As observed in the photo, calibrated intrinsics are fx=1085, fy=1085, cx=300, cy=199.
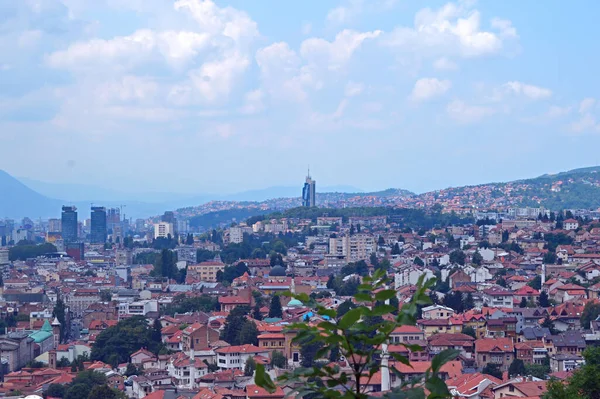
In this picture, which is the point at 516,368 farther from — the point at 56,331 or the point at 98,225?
the point at 98,225

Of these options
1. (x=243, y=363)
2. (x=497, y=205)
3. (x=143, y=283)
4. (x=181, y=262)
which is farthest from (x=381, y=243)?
(x=497, y=205)

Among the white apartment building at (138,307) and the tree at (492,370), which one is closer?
the tree at (492,370)

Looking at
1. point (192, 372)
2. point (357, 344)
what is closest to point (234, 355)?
point (192, 372)

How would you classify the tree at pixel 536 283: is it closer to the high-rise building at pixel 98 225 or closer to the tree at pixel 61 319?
the tree at pixel 61 319

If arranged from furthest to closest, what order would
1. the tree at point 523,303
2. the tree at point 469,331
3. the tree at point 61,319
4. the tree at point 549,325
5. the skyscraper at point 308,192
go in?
the skyscraper at point 308,192
the tree at point 61,319
the tree at point 523,303
the tree at point 469,331
the tree at point 549,325

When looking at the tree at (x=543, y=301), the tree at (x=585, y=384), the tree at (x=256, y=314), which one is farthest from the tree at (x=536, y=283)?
the tree at (x=585, y=384)

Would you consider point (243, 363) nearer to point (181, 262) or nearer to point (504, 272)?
point (504, 272)
